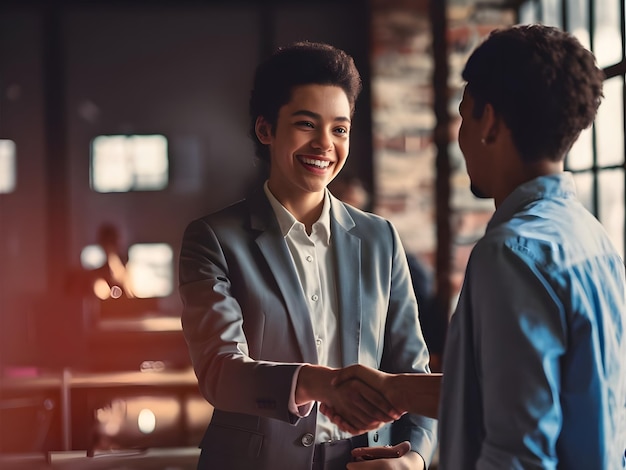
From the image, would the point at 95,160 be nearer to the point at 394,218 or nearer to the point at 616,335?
the point at 394,218

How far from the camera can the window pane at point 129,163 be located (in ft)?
20.1

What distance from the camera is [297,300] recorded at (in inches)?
50.8

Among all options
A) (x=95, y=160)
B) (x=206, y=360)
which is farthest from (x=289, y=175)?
(x=95, y=160)

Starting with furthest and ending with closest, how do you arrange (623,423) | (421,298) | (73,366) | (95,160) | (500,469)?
(95,160) → (73,366) → (421,298) → (623,423) → (500,469)

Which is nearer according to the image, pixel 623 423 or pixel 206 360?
pixel 623 423

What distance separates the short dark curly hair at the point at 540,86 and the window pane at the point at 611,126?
1.07 metres

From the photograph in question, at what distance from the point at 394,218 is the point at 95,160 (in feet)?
8.93

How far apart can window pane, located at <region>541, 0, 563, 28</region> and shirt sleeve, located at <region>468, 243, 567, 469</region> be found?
1.71 meters

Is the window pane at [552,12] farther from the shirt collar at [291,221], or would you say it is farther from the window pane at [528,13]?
the shirt collar at [291,221]

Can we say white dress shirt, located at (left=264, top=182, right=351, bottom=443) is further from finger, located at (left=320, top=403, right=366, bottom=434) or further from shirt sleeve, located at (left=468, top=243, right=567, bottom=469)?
shirt sleeve, located at (left=468, top=243, right=567, bottom=469)

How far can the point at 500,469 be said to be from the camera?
94 cm

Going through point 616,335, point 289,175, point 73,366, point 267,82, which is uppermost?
point 267,82

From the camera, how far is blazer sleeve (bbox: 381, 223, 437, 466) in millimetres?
1355

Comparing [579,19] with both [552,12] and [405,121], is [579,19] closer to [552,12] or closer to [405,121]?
[552,12]
